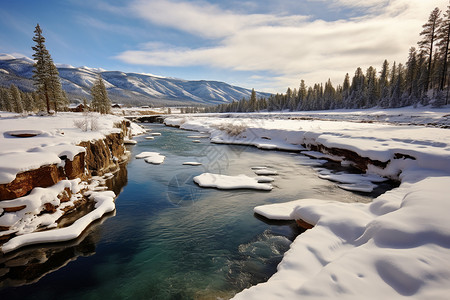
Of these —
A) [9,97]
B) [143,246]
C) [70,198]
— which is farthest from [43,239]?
[9,97]

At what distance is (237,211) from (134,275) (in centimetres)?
560

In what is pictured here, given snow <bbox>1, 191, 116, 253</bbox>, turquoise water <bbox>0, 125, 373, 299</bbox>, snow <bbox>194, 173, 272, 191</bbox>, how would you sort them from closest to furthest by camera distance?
turquoise water <bbox>0, 125, 373, 299</bbox> < snow <bbox>1, 191, 116, 253</bbox> < snow <bbox>194, 173, 272, 191</bbox>

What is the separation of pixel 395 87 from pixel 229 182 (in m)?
54.9

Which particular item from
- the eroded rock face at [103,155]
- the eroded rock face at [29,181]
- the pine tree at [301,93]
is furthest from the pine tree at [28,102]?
the pine tree at [301,93]

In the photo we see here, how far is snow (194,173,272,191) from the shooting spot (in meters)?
14.0

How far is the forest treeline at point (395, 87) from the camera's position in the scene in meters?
38.7

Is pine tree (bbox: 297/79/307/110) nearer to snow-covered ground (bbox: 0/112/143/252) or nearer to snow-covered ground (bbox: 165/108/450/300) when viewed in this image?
snow-covered ground (bbox: 165/108/450/300)

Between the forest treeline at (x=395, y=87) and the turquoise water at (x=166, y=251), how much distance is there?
151 ft

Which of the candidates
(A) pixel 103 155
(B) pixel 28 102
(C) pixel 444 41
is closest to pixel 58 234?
(A) pixel 103 155

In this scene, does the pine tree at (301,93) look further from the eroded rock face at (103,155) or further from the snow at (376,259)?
the snow at (376,259)

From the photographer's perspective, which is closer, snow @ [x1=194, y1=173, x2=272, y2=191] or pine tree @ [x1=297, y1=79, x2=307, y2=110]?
snow @ [x1=194, y1=173, x2=272, y2=191]

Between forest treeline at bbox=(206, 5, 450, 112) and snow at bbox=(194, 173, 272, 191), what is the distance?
42.4 m

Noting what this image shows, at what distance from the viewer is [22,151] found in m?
10.5

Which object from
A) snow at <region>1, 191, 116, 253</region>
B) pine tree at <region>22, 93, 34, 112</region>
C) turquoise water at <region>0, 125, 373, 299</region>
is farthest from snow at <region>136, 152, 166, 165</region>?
pine tree at <region>22, 93, 34, 112</region>
